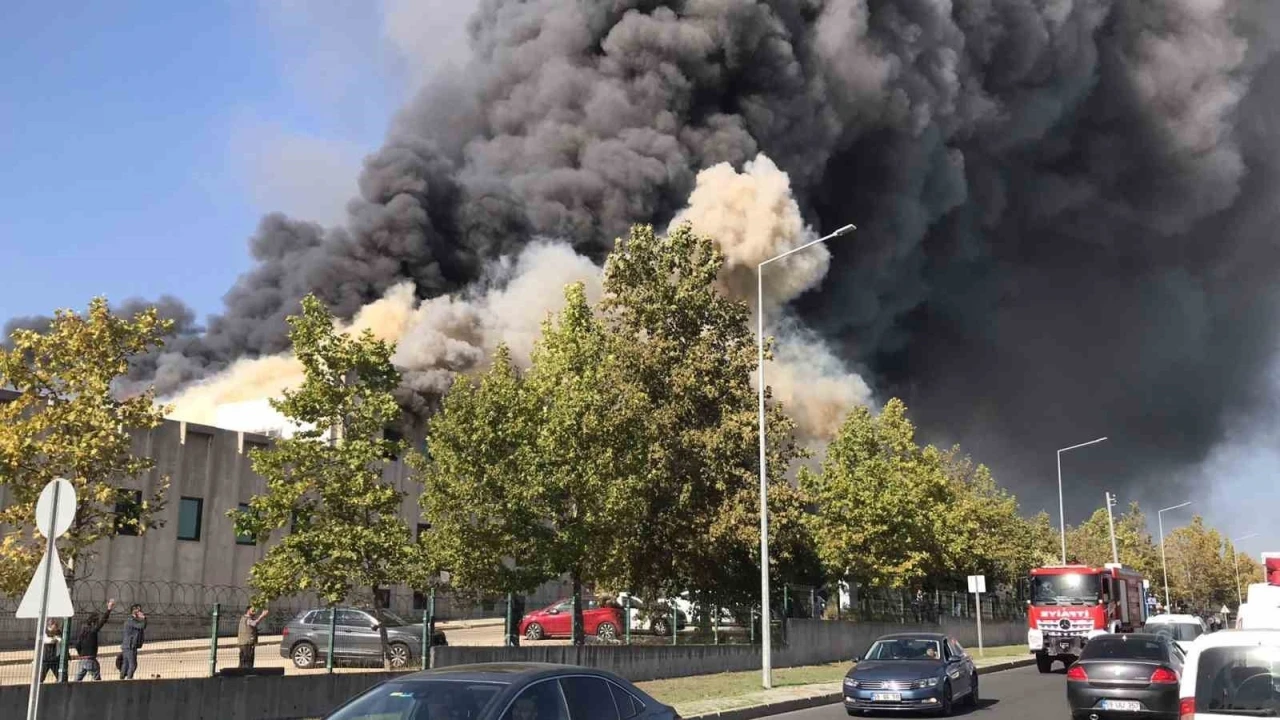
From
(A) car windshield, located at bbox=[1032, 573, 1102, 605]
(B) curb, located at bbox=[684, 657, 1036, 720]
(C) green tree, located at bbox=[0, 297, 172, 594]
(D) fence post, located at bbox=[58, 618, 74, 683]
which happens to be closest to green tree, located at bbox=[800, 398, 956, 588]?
(A) car windshield, located at bbox=[1032, 573, 1102, 605]

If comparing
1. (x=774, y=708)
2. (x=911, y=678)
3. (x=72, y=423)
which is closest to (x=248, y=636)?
(x=72, y=423)

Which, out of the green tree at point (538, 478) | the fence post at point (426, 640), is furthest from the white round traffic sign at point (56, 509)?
the green tree at point (538, 478)

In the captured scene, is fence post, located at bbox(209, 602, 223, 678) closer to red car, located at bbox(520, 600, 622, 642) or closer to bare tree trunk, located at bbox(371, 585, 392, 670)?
bare tree trunk, located at bbox(371, 585, 392, 670)

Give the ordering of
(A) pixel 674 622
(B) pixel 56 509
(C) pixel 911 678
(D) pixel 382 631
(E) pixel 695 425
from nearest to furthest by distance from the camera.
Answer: (B) pixel 56 509 → (C) pixel 911 678 → (D) pixel 382 631 → (A) pixel 674 622 → (E) pixel 695 425

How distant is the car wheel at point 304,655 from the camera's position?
81.5 feet

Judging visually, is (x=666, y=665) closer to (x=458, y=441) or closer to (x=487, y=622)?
(x=458, y=441)

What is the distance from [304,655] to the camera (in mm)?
24953

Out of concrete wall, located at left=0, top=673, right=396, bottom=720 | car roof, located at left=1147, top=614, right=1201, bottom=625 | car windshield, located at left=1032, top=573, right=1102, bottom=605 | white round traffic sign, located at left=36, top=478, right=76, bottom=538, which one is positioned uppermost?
white round traffic sign, located at left=36, top=478, right=76, bottom=538

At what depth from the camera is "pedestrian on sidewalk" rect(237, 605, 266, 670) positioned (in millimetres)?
17922

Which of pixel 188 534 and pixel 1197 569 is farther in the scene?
pixel 1197 569

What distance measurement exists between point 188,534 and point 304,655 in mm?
12313

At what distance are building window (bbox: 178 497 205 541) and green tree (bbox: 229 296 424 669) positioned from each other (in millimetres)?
16597

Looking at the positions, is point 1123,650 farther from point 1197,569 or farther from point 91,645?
point 1197,569

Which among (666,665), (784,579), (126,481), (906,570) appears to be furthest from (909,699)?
(126,481)
